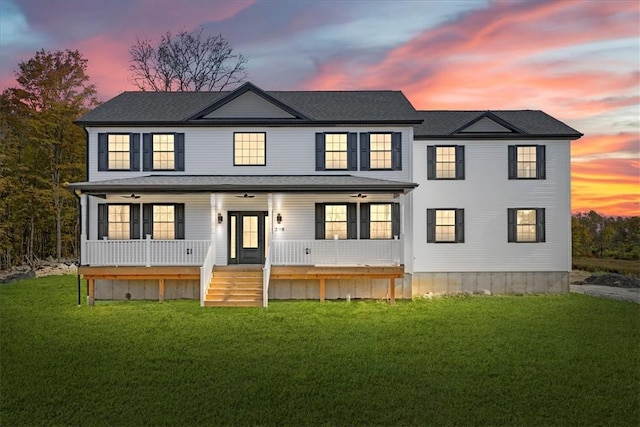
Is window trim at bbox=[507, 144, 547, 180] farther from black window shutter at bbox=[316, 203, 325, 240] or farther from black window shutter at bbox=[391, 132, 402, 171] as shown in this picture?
black window shutter at bbox=[316, 203, 325, 240]

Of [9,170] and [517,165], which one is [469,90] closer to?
[517,165]

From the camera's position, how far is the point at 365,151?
58.9ft

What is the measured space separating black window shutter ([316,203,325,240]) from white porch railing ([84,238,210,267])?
3.92m

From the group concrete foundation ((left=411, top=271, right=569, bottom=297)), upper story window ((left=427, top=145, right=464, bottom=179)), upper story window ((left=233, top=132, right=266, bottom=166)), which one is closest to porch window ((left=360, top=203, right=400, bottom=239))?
concrete foundation ((left=411, top=271, right=569, bottom=297))

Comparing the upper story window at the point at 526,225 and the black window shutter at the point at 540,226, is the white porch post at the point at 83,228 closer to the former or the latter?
the upper story window at the point at 526,225

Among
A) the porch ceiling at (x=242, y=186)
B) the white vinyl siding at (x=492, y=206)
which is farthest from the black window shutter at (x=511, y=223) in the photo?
the porch ceiling at (x=242, y=186)

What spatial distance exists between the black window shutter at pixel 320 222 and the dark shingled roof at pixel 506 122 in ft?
15.4

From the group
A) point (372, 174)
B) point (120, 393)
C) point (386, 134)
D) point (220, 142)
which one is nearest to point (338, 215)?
point (372, 174)

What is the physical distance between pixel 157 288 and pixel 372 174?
872 centimetres

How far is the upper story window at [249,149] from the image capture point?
59.0 ft

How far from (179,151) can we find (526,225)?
1340 cm

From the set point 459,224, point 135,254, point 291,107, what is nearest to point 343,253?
point 459,224

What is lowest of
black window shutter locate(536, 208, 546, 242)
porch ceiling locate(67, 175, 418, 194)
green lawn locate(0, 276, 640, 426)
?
green lawn locate(0, 276, 640, 426)

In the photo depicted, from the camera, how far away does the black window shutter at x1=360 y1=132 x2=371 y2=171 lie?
58.8 feet
